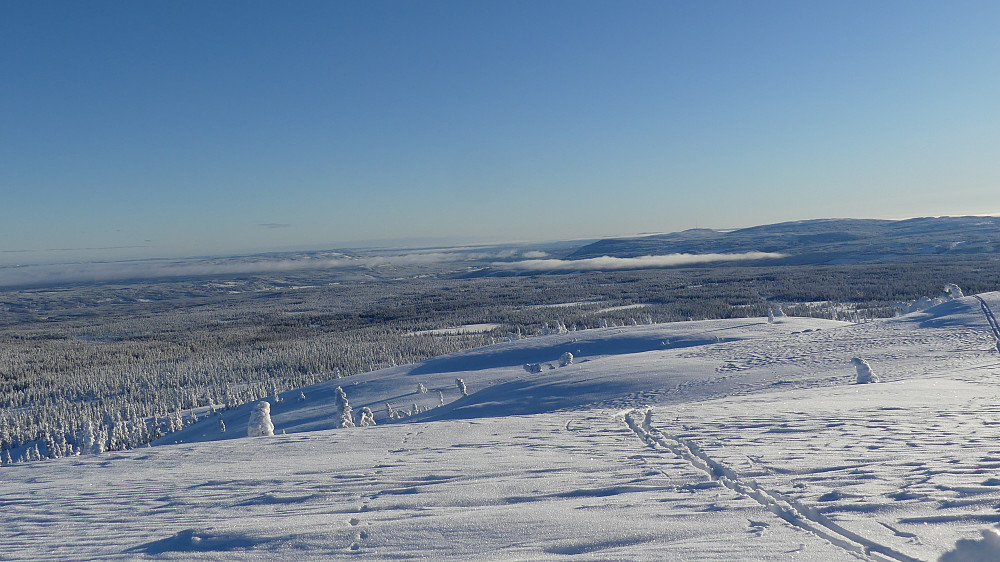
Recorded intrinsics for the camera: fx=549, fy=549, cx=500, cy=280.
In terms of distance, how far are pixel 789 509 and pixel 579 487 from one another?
229cm

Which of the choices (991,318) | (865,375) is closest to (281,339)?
(865,375)

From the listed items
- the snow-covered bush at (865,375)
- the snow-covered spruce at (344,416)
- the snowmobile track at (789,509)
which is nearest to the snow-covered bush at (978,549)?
the snowmobile track at (789,509)

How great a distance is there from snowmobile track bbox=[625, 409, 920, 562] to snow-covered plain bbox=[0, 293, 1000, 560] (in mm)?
24

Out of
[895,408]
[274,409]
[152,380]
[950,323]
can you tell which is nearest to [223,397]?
[274,409]

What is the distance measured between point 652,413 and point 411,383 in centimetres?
1807

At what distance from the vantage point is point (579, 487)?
6699 mm

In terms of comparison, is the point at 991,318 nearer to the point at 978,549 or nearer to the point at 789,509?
the point at 789,509

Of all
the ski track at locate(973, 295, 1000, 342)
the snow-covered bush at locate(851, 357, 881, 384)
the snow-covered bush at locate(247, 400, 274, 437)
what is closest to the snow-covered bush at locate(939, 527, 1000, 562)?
the snow-covered bush at locate(851, 357, 881, 384)

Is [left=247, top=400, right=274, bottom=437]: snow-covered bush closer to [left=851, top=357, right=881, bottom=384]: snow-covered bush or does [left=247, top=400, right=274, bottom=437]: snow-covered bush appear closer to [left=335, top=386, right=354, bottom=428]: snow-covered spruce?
[left=335, top=386, right=354, bottom=428]: snow-covered spruce

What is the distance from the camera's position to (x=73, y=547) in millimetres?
5508

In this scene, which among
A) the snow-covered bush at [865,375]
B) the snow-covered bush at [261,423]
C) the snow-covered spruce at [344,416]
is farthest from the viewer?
the snow-covered spruce at [344,416]

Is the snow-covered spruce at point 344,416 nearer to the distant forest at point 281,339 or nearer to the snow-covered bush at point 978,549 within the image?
the distant forest at point 281,339

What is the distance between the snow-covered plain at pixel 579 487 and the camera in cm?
481

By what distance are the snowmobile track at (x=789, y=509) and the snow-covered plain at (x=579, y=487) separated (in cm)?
2
